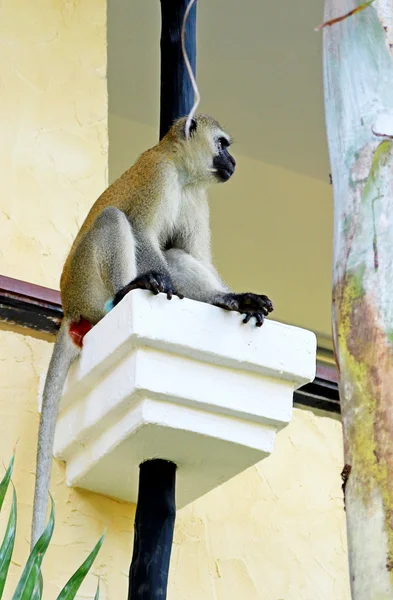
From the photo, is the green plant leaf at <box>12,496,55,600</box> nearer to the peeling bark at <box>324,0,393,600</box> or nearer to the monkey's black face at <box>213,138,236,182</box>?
the peeling bark at <box>324,0,393,600</box>

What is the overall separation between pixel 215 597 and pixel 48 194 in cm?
205

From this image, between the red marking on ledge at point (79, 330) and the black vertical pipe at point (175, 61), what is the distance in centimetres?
122

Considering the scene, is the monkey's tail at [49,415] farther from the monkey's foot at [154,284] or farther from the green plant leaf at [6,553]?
the green plant leaf at [6,553]

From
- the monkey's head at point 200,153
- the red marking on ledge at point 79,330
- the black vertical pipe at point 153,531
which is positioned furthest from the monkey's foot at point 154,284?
the monkey's head at point 200,153

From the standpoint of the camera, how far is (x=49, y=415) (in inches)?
173

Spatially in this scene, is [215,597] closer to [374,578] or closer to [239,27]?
[374,578]

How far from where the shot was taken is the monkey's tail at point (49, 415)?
4164mm

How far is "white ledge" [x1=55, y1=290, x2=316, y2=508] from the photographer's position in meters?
4.12

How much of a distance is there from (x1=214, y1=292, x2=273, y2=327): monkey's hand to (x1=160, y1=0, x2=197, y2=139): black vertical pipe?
1345 millimetres

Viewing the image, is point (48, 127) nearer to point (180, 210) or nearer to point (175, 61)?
point (175, 61)

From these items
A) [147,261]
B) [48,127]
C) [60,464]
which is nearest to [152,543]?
[60,464]

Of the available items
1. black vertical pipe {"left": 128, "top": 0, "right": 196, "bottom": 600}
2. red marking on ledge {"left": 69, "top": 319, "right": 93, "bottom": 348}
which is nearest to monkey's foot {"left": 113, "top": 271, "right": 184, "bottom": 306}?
red marking on ledge {"left": 69, "top": 319, "right": 93, "bottom": 348}

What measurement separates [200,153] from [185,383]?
1.51 m

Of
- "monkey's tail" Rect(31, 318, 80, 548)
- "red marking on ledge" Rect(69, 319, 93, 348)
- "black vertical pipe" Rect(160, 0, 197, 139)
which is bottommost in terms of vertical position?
"monkey's tail" Rect(31, 318, 80, 548)
